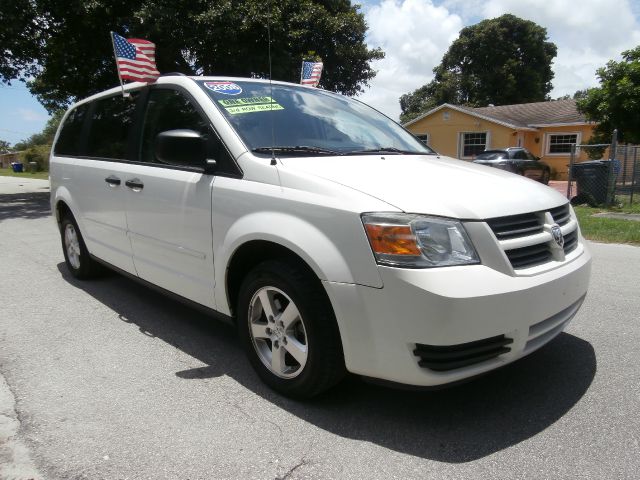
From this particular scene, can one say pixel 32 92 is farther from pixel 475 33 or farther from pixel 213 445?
pixel 475 33

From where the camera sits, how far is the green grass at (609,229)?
303 inches

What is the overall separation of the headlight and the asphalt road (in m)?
0.90

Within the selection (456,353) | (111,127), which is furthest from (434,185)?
(111,127)

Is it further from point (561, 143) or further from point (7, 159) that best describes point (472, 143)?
point (7, 159)

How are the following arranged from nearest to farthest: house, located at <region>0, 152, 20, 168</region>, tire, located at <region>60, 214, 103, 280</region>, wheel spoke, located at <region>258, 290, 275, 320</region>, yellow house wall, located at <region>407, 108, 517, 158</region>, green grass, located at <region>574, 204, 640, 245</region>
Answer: wheel spoke, located at <region>258, 290, 275, 320</region>, tire, located at <region>60, 214, 103, 280</region>, green grass, located at <region>574, 204, 640, 245</region>, yellow house wall, located at <region>407, 108, 517, 158</region>, house, located at <region>0, 152, 20, 168</region>

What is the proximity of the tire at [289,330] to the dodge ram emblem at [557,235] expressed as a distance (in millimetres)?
1263

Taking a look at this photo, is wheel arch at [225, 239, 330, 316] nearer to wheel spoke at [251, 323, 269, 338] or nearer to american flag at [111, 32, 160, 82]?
wheel spoke at [251, 323, 269, 338]

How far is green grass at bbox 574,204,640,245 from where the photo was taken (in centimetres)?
770

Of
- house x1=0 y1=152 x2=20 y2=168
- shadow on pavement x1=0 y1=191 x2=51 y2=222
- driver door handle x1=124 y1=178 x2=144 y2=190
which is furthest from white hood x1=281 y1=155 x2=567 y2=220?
house x1=0 y1=152 x2=20 y2=168

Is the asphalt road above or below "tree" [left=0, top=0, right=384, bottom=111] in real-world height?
below

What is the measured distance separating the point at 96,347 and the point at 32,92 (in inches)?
889

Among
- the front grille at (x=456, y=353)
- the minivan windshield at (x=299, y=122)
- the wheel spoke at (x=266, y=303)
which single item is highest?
the minivan windshield at (x=299, y=122)

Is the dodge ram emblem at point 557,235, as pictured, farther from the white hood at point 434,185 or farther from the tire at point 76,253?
the tire at point 76,253

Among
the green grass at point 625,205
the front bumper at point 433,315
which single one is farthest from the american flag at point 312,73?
the green grass at point 625,205
